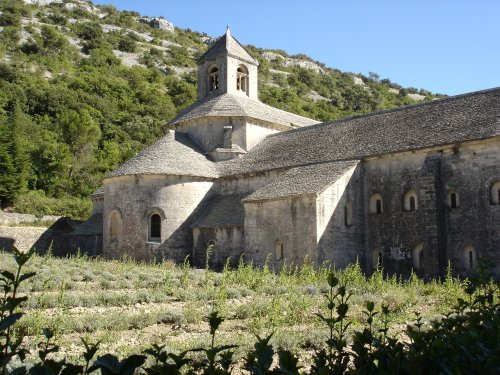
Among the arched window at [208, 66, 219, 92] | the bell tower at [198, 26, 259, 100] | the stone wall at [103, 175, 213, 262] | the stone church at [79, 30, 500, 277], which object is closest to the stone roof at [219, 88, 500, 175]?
the stone church at [79, 30, 500, 277]

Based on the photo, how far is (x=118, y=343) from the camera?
360 inches

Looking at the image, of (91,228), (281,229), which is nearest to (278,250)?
(281,229)

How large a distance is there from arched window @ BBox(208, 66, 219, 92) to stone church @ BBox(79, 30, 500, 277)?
3.46m

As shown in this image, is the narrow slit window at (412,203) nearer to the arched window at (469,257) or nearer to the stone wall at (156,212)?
the arched window at (469,257)

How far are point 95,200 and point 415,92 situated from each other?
229 feet

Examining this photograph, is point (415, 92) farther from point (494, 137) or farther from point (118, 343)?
point (118, 343)

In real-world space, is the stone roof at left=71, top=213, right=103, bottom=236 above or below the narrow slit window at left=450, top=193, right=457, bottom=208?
below

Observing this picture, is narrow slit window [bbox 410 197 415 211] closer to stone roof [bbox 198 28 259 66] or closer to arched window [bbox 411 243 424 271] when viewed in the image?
arched window [bbox 411 243 424 271]

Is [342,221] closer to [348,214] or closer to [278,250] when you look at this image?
[348,214]

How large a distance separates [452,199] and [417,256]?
2.65 m

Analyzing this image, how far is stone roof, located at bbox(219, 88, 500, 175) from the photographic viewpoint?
21047 millimetres

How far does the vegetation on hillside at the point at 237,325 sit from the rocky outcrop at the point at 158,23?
3710 inches

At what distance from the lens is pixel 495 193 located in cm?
1964

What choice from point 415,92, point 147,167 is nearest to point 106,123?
point 147,167
